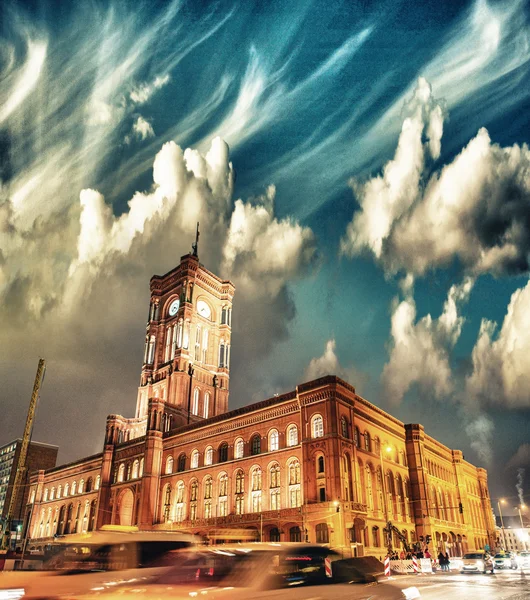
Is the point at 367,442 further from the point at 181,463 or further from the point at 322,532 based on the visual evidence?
the point at 181,463

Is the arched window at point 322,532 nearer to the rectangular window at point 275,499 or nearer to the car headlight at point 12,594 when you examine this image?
the rectangular window at point 275,499

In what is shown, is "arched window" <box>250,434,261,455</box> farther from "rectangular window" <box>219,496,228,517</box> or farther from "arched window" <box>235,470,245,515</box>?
"rectangular window" <box>219,496,228,517</box>

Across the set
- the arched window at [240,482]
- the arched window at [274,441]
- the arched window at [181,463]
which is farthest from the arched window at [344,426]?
the arched window at [181,463]

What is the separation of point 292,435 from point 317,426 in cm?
347

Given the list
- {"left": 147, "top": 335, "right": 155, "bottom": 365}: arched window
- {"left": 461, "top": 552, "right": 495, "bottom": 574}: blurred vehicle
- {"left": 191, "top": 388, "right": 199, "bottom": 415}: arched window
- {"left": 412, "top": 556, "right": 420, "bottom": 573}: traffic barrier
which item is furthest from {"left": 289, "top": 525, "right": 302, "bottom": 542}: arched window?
{"left": 147, "top": 335, "right": 155, "bottom": 365}: arched window

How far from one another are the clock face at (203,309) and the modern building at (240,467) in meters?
0.29

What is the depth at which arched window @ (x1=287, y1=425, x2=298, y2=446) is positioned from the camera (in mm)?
47438

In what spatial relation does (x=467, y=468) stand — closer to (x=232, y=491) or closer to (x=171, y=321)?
(x=232, y=491)

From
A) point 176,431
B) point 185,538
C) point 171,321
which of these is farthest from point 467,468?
point 185,538

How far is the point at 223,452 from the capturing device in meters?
54.3

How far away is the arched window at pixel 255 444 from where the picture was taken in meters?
50.7

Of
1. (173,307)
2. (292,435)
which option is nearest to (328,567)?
(292,435)

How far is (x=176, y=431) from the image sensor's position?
60969mm

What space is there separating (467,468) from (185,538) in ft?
224
